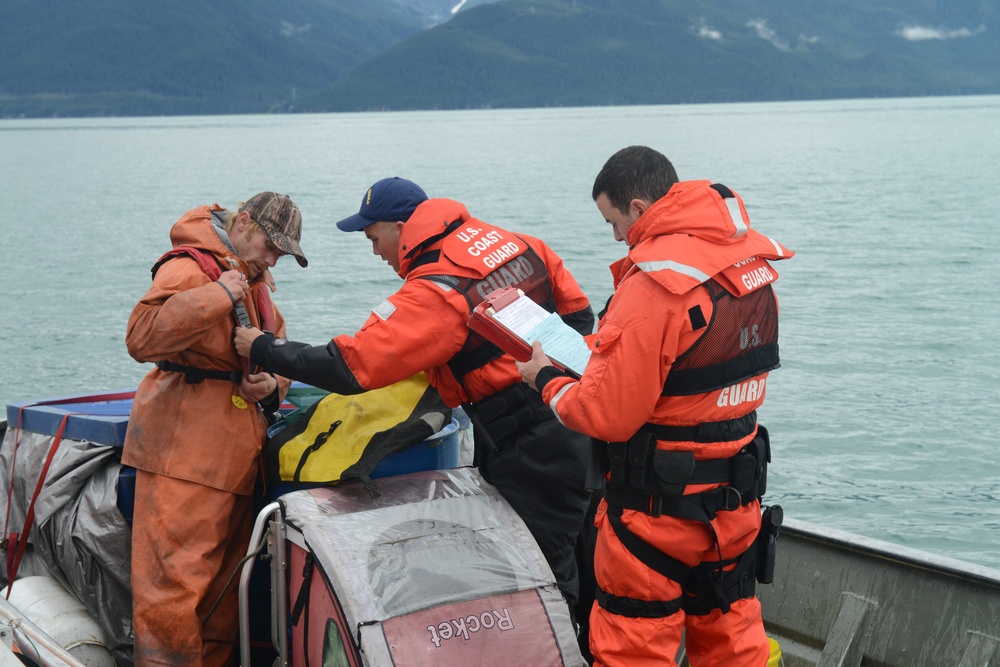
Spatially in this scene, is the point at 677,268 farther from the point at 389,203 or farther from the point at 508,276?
the point at 389,203

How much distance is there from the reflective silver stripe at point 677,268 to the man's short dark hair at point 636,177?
0.31 metres

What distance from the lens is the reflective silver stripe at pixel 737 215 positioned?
3.04 meters

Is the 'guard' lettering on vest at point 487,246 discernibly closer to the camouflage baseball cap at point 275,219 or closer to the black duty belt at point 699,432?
the camouflage baseball cap at point 275,219

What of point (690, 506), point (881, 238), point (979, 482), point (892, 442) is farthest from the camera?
point (881, 238)

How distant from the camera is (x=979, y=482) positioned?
12.2 metres

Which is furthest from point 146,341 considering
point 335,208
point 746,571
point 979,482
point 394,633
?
point 335,208

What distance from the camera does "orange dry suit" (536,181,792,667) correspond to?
9.51 ft

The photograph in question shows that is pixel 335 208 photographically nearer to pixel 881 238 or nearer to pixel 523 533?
pixel 881 238

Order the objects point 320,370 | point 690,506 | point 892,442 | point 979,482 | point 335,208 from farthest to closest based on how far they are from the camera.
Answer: point 335,208
point 892,442
point 979,482
point 320,370
point 690,506

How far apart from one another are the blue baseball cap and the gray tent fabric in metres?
1.42

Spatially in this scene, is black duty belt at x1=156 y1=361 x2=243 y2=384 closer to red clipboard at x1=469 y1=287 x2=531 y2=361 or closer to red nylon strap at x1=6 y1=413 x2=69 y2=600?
red nylon strap at x1=6 y1=413 x2=69 y2=600

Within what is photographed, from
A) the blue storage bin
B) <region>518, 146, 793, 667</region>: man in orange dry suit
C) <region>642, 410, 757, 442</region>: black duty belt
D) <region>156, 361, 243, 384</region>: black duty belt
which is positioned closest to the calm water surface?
the blue storage bin

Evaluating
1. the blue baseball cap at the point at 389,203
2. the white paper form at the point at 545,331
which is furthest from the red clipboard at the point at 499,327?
the blue baseball cap at the point at 389,203

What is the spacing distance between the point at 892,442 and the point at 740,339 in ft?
36.7
